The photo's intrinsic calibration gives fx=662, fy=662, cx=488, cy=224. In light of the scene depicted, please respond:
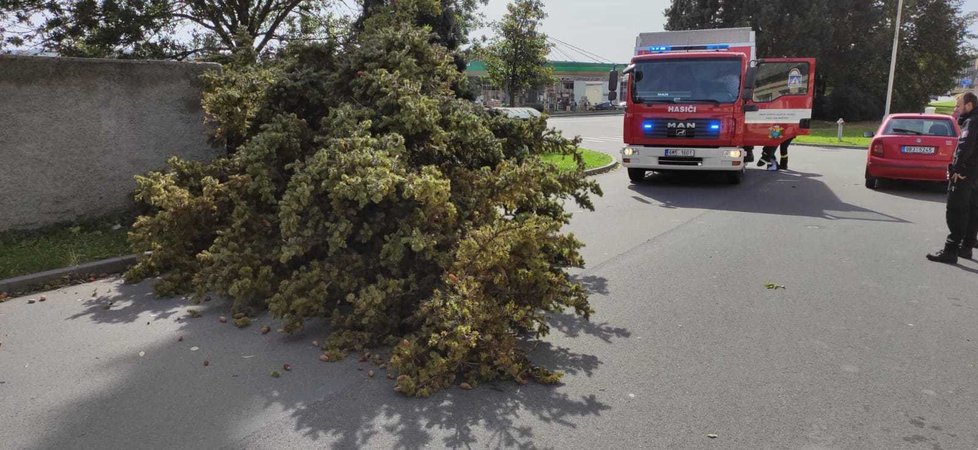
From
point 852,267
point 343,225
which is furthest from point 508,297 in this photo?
point 852,267

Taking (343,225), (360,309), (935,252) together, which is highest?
(343,225)

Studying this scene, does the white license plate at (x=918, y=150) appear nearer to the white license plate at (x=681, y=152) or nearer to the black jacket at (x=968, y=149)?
the white license plate at (x=681, y=152)

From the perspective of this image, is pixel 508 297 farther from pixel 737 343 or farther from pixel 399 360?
pixel 737 343

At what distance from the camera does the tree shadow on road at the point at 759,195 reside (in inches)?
426

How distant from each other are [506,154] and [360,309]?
2447 mm

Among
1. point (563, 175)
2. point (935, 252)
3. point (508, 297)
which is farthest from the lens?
point (935, 252)

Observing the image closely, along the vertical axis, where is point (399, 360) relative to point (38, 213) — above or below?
below

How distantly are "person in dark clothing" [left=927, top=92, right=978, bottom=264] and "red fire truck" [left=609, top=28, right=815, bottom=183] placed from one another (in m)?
5.13

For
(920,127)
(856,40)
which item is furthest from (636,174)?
(856,40)

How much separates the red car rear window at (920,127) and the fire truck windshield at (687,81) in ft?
11.6

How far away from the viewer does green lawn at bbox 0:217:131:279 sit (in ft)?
20.8

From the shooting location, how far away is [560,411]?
12.3ft

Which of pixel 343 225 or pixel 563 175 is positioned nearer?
pixel 343 225

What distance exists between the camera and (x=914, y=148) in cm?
1266
